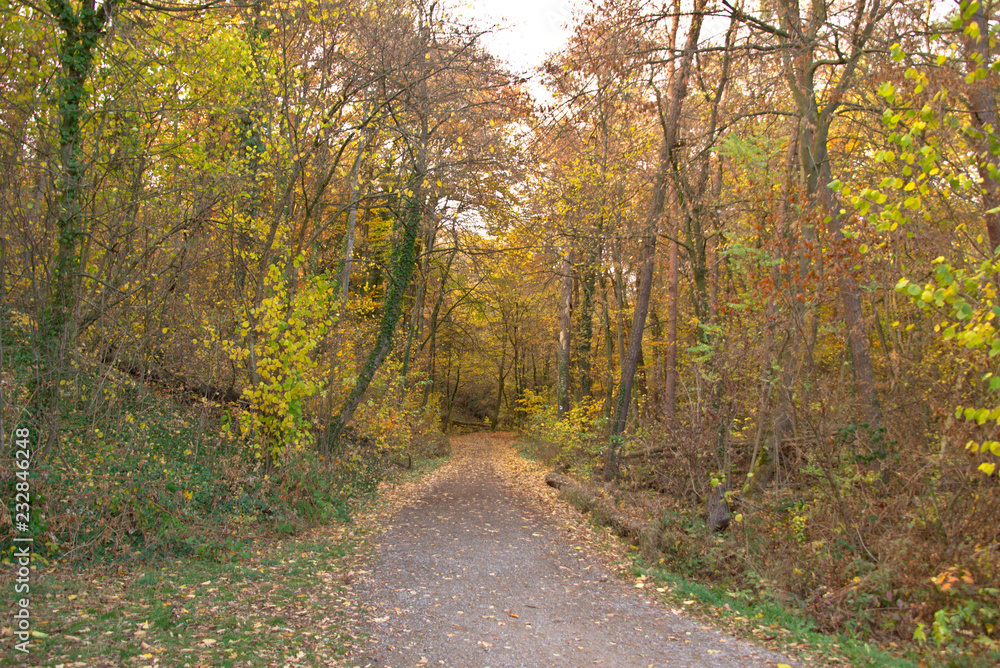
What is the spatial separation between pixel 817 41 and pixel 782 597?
696cm

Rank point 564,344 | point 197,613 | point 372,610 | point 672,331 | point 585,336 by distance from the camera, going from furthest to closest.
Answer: point 564,344
point 585,336
point 672,331
point 372,610
point 197,613

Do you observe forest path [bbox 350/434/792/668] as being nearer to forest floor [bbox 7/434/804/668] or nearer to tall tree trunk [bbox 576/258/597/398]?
forest floor [bbox 7/434/804/668]

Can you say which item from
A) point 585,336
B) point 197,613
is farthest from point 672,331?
point 197,613

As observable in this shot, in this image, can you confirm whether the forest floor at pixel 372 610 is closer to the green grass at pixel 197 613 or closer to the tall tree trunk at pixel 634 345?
the green grass at pixel 197 613

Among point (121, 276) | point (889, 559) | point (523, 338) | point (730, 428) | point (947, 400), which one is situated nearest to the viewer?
point (889, 559)

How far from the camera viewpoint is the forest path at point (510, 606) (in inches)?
186

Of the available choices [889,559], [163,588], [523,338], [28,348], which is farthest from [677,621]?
[523,338]

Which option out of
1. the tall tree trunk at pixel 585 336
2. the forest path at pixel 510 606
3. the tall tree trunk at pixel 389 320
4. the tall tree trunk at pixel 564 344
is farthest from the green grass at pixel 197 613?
the tall tree trunk at pixel 564 344

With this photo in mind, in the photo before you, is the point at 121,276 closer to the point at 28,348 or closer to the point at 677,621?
the point at 28,348

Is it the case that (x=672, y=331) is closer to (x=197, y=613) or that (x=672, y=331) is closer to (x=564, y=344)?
(x=564, y=344)

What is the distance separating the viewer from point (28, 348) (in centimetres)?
607

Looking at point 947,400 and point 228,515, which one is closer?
point 947,400

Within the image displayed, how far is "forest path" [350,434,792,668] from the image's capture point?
4723mm

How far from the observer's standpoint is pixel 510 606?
232 inches
